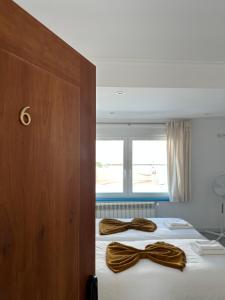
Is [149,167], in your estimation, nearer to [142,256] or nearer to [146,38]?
[142,256]

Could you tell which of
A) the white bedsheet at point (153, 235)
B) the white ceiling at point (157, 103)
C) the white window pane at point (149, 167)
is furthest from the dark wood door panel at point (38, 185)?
the white window pane at point (149, 167)

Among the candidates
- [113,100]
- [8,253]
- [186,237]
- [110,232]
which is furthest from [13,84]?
[186,237]

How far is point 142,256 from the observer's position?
255cm

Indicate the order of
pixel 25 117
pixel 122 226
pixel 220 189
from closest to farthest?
pixel 25 117, pixel 122 226, pixel 220 189

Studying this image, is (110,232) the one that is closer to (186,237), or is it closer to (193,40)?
(186,237)

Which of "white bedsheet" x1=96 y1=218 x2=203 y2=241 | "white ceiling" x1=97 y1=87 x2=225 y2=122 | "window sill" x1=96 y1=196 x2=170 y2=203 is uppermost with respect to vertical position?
"white ceiling" x1=97 y1=87 x2=225 y2=122

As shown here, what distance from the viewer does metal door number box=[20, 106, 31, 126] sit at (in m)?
0.68

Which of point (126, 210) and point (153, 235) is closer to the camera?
point (153, 235)

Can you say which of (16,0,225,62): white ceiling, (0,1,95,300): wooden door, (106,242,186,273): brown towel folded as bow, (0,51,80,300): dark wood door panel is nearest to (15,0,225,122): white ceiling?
(16,0,225,62): white ceiling

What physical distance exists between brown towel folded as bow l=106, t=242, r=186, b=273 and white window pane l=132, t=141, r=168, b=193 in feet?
8.03

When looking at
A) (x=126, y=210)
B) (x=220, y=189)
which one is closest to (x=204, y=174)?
(x=220, y=189)

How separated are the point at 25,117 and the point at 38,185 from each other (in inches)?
8.1

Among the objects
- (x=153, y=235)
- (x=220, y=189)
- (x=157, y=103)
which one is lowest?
(x=153, y=235)

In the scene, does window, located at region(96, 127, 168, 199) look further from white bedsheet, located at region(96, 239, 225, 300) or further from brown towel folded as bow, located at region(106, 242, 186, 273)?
white bedsheet, located at region(96, 239, 225, 300)
